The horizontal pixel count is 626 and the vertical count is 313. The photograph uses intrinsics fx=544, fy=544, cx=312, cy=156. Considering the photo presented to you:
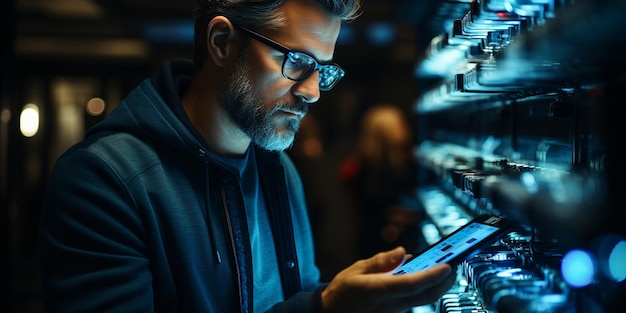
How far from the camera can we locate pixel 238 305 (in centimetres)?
134

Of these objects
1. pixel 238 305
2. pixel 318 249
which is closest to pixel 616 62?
pixel 238 305

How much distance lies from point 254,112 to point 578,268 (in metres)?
0.84

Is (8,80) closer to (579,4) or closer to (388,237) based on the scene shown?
(388,237)

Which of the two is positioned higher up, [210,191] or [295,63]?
[295,63]

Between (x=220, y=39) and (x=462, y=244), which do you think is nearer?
(x=462, y=244)

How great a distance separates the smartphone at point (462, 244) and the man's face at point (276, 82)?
49 cm

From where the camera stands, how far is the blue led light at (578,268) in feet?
2.78

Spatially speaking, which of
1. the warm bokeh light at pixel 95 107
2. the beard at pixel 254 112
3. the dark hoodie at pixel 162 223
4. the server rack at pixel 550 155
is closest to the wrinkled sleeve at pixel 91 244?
the dark hoodie at pixel 162 223

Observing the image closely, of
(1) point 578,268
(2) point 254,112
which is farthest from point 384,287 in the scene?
(2) point 254,112

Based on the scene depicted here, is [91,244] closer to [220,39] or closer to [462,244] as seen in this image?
[220,39]

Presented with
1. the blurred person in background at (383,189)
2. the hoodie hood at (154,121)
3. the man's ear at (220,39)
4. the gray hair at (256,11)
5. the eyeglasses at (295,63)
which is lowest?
the blurred person in background at (383,189)

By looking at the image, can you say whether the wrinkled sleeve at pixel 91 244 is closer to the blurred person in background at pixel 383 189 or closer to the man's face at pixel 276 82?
the man's face at pixel 276 82

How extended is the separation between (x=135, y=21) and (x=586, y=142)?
17.8ft

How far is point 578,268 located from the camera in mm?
868
